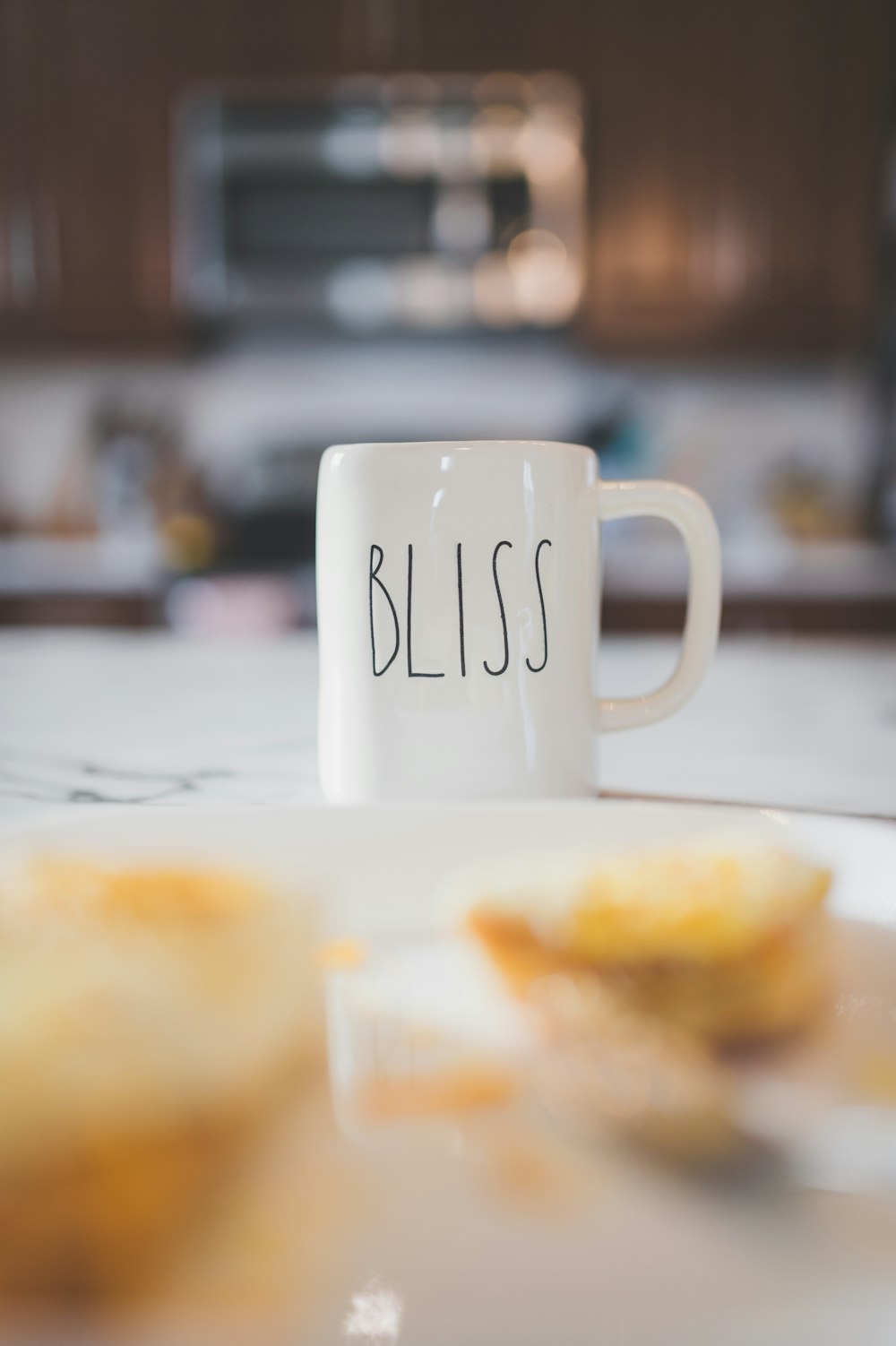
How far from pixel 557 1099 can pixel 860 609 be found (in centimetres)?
197

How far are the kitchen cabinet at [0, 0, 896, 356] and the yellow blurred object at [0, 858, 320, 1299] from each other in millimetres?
2232

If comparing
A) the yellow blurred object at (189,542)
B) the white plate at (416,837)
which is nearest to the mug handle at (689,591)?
the white plate at (416,837)

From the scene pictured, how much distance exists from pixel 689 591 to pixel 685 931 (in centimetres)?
25

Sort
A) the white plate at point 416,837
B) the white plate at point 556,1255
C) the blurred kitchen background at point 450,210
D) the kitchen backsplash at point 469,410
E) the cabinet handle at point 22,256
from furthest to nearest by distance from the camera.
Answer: the kitchen backsplash at point 469,410
the cabinet handle at point 22,256
the blurred kitchen background at point 450,210
the white plate at point 416,837
the white plate at point 556,1255

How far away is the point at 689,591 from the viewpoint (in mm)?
432

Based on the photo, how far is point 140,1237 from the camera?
15cm

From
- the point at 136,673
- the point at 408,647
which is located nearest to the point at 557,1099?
the point at 408,647

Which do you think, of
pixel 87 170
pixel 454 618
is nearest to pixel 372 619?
pixel 454 618

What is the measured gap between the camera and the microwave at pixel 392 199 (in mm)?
2137

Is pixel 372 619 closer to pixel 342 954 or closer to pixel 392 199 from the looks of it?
pixel 342 954

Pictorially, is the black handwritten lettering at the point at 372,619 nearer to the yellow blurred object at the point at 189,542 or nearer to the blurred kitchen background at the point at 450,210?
the blurred kitchen background at the point at 450,210

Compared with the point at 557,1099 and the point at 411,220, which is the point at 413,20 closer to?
the point at 411,220

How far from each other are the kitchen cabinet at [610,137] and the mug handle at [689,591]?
1955mm

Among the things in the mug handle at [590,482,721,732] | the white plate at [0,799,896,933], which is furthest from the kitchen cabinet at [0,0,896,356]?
the white plate at [0,799,896,933]
